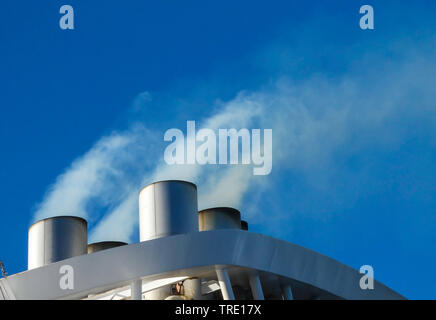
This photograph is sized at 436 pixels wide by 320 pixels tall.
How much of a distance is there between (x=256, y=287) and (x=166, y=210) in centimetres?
344

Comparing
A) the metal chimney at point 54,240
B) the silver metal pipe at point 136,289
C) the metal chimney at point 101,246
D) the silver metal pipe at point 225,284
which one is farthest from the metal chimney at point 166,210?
the metal chimney at point 101,246

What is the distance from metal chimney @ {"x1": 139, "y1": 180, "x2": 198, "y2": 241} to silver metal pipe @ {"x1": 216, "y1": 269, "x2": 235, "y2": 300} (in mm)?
2126

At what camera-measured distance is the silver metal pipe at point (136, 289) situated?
1928 cm

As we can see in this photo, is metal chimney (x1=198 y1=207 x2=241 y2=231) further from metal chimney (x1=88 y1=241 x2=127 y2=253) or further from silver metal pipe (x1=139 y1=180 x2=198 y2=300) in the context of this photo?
metal chimney (x1=88 y1=241 x2=127 y2=253)

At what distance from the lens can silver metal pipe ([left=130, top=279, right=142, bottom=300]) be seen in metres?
19.3

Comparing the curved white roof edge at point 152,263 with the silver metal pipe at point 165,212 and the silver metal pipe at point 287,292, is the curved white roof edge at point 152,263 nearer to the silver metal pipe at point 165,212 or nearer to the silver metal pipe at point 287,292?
the silver metal pipe at point 287,292

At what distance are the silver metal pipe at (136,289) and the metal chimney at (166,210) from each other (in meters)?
2.32

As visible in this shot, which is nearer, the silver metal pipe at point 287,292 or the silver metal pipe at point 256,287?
the silver metal pipe at point 256,287

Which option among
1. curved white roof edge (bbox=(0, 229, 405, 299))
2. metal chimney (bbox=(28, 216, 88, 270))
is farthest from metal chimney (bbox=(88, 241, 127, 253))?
curved white roof edge (bbox=(0, 229, 405, 299))
